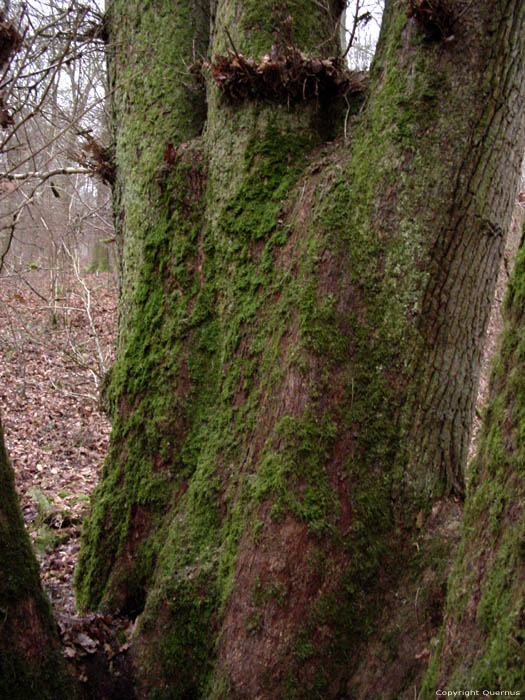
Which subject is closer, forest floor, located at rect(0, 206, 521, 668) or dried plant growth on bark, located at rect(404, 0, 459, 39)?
dried plant growth on bark, located at rect(404, 0, 459, 39)

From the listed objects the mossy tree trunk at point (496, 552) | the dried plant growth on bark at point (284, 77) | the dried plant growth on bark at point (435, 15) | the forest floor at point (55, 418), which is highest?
the dried plant growth on bark at point (435, 15)

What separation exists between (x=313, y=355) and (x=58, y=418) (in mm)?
7431

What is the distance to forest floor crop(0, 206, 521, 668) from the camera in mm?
4770

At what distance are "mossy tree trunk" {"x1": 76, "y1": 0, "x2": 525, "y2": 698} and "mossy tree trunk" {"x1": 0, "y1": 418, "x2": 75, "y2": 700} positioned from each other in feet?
1.81

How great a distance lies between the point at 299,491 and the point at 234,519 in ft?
1.49

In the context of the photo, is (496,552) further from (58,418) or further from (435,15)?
(58,418)

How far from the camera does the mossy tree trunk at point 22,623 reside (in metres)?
2.27

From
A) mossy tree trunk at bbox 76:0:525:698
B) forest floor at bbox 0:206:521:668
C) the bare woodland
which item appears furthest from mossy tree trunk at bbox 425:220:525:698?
forest floor at bbox 0:206:521:668

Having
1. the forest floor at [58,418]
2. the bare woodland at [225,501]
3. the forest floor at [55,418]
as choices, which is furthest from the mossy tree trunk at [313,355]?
the forest floor at [55,418]

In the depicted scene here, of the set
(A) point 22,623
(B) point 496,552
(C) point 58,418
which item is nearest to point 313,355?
(B) point 496,552

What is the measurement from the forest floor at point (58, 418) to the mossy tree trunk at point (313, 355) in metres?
0.72

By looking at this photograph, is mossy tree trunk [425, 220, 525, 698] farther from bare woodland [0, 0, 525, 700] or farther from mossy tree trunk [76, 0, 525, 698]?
mossy tree trunk [76, 0, 525, 698]

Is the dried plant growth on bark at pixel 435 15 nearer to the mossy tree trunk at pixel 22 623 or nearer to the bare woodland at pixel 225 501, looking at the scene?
the bare woodland at pixel 225 501

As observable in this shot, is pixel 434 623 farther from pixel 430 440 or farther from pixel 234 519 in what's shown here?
pixel 234 519
